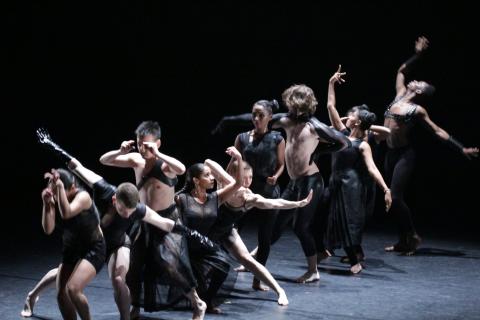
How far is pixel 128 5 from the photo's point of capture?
370 inches

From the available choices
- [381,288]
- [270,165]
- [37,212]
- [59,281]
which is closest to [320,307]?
[381,288]

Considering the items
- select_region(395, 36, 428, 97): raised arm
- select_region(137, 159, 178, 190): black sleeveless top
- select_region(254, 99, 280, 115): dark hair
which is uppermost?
select_region(395, 36, 428, 97): raised arm

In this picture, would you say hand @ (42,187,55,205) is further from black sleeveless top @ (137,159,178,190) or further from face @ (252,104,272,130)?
face @ (252,104,272,130)

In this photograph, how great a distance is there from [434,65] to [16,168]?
15.2 ft

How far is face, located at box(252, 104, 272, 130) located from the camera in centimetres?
584

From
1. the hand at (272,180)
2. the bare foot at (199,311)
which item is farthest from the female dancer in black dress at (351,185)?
the bare foot at (199,311)

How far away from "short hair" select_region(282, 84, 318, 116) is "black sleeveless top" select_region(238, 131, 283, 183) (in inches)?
10.1

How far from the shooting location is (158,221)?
15.1 ft

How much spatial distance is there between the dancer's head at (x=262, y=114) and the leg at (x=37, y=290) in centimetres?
175

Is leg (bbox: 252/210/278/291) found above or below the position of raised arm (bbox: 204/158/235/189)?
below

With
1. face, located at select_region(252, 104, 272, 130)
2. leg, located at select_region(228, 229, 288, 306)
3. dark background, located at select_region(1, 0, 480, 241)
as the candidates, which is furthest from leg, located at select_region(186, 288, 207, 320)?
dark background, located at select_region(1, 0, 480, 241)

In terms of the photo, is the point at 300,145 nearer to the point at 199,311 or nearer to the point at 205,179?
the point at 205,179

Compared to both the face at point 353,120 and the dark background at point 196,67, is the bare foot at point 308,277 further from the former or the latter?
the dark background at point 196,67

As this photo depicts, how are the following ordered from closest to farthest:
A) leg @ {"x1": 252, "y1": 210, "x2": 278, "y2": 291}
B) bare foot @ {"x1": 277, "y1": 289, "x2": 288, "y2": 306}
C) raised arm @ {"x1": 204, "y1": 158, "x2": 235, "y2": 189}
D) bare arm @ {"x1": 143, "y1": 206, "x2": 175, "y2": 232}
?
bare arm @ {"x1": 143, "y1": 206, "x2": 175, "y2": 232}, raised arm @ {"x1": 204, "y1": 158, "x2": 235, "y2": 189}, bare foot @ {"x1": 277, "y1": 289, "x2": 288, "y2": 306}, leg @ {"x1": 252, "y1": 210, "x2": 278, "y2": 291}
